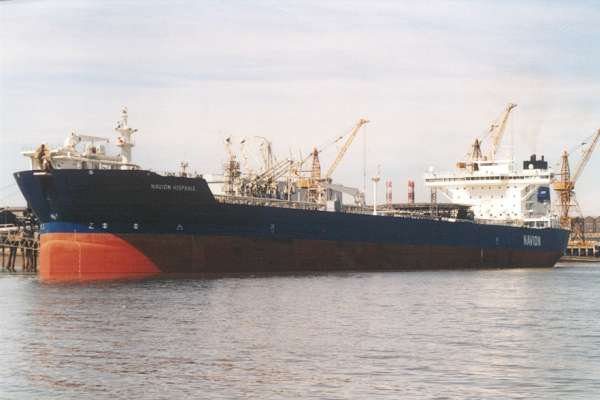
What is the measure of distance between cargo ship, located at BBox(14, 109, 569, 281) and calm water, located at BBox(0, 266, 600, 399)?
523 centimetres

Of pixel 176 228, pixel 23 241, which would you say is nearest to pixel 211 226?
pixel 176 228

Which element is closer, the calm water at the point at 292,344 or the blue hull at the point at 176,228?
the calm water at the point at 292,344

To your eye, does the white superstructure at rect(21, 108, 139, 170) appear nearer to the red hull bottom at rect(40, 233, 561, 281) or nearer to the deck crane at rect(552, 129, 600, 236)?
the red hull bottom at rect(40, 233, 561, 281)

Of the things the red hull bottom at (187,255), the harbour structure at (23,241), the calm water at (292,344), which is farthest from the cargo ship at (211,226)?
the harbour structure at (23,241)

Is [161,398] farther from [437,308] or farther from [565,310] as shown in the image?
[565,310]

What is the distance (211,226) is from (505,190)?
28.1 meters

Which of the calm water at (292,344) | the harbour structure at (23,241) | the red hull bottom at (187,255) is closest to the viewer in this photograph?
the calm water at (292,344)

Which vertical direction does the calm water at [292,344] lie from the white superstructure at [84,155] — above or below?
below

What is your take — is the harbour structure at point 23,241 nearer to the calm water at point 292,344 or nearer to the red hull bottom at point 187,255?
the red hull bottom at point 187,255

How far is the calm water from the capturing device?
14656mm

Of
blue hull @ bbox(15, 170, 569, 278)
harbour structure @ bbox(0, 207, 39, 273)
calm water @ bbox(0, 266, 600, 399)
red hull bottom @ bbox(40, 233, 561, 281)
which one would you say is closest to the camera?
calm water @ bbox(0, 266, 600, 399)

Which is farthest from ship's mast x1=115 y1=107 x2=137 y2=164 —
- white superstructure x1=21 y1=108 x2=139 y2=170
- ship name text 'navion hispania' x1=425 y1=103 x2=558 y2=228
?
ship name text 'navion hispania' x1=425 y1=103 x2=558 y2=228

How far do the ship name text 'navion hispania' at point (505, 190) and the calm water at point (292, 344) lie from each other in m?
29.2

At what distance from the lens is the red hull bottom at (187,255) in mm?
35156
